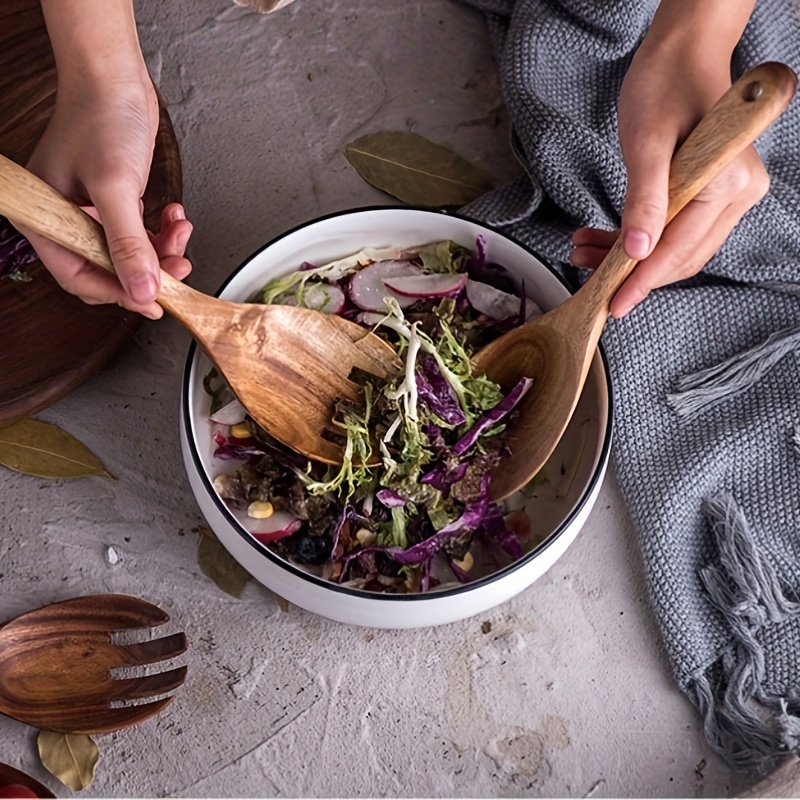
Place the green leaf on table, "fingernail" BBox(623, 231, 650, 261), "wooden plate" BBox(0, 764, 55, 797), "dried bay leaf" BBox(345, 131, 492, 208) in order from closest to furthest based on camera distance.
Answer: "fingernail" BBox(623, 231, 650, 261) → "wooden plate" BBox(0, 764, 55, 797) → the green leaf on table → "dried bay leaf" BBox(345, 131, 492, 208)

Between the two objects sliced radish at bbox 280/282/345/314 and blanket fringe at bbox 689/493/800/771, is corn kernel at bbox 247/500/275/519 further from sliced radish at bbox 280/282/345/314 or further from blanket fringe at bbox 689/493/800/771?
blanket fringe at bbox 689/493/800/771

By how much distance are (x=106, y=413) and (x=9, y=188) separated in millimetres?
386

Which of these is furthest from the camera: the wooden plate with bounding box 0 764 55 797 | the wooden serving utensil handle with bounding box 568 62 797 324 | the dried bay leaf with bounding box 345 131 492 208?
the dried bay leaf with bounding box 345 131 492 208

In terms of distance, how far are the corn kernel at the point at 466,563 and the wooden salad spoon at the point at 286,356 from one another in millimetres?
149

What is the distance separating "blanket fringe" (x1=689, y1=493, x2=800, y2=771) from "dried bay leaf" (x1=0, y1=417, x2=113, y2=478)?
2.08 feet

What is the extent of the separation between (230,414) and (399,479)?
7.1 inches

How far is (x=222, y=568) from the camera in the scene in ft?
3.48

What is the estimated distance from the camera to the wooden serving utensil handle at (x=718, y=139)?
74 cm

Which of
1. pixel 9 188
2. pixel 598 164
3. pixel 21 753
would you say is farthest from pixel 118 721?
pixel 598 164

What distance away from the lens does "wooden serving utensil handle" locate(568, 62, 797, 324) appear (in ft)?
2.42

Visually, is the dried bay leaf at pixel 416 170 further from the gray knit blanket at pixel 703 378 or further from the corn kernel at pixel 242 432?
the corn kernel at pixel 242 432

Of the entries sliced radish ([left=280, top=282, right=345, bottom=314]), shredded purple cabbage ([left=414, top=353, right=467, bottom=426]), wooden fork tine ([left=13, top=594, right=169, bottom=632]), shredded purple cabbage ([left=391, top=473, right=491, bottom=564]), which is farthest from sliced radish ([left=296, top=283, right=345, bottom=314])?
wooden fork tine ([left=13, top=594, right=169, bottom=632])

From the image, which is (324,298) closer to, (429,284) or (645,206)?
(429,284)

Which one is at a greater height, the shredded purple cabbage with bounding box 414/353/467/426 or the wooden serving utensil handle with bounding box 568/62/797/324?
the wooden serving utensil handle with bounding box 568/62/797/324
